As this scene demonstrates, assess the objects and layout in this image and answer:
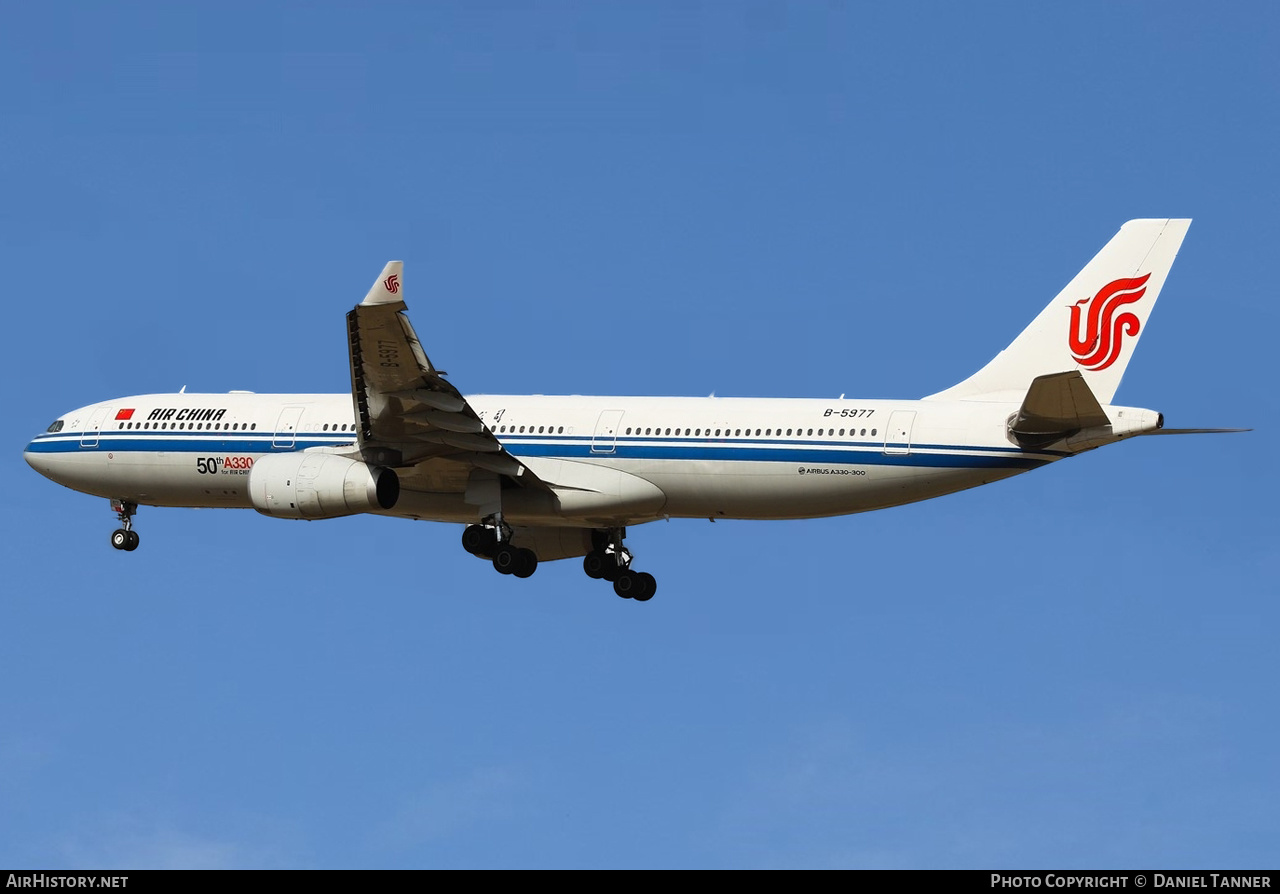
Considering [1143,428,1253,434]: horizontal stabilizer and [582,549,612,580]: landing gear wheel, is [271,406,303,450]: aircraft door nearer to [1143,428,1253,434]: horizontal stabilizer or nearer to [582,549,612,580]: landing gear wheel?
[582,549,612,580]: landing gear wheel

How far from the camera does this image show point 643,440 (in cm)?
4069

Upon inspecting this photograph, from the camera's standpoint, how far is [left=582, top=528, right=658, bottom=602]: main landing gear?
4447 cm

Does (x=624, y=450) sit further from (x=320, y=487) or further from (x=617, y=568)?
(x=320, y=487)

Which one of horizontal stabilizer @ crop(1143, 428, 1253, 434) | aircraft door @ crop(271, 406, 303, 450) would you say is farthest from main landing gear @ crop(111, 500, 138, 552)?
horizontal stabilizer @ crop(1143, 428, 1253, 434)

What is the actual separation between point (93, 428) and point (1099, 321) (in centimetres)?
2411

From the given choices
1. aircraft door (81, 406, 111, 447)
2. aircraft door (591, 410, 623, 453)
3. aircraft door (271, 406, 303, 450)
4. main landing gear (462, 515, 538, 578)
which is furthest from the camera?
aircraft door (81, 406, 111, 447)

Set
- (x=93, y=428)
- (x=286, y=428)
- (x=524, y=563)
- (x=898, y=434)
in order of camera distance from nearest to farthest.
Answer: (x=898, y=434), (x=524, y=563), (x=286, y=428), (x=93, y=428)

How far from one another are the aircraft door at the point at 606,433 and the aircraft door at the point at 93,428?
13.0 meters

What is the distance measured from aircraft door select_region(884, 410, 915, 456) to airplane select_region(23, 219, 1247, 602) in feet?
0.12

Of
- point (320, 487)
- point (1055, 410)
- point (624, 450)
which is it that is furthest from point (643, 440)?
point (1055, 410)

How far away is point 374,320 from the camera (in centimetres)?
3672
